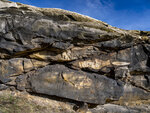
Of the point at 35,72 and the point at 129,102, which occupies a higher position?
the point at 35,72

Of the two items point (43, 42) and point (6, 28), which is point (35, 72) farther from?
point (6, 28)

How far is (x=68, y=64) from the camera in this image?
894cm

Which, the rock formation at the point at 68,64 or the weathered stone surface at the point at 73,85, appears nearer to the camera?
the rock formation at the point at 68,64

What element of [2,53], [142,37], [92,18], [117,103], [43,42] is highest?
[92,18]

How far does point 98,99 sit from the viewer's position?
870 centimetres

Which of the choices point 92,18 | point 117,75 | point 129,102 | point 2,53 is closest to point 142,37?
point 117,75

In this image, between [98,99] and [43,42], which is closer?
[43,42]

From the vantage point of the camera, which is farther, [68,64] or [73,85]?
[68,64]

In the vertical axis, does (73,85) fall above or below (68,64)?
below

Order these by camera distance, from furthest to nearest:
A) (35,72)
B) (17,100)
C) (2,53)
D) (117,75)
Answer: (117,75)
(35,72)
(2,53)
(17,100)

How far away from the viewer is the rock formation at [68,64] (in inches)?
297

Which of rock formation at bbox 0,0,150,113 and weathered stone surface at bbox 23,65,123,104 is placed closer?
rock formation at bbox 0,0,150,113

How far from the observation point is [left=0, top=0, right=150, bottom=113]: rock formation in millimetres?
7544

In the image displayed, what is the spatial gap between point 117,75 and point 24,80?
21.2 feet
